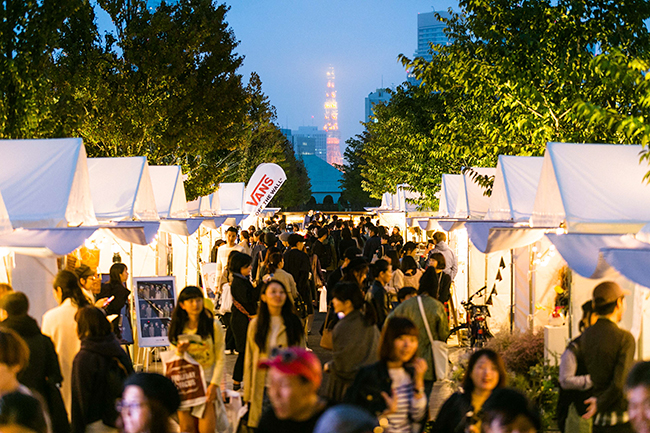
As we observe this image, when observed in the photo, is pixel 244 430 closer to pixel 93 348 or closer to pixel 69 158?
pixel 93 348

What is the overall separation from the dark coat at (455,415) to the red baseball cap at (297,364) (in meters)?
1.06

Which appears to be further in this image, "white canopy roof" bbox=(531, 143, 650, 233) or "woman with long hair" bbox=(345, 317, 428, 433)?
"white canopy roof" bbox=(531, 143, 650, 233)

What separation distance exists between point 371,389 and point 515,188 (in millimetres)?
9002

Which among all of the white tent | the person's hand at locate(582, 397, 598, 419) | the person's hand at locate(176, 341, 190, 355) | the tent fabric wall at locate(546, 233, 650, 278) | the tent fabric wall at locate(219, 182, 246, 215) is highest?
the tent fabric wall at locate(219, 182, 246, 215)

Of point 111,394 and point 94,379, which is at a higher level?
point 94,379

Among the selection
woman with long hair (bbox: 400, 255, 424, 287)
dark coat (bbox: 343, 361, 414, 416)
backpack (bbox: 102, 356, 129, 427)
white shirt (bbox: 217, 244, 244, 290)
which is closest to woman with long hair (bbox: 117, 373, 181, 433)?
dark coat (bbox: 343, 361, 414, 416)

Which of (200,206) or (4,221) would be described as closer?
(4,221)

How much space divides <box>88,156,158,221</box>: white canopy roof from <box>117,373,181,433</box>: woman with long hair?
33.0 feet

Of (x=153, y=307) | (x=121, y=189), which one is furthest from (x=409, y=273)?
(x=121, y=189)

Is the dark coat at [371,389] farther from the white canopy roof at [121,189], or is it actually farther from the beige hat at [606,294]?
the white canopy roof at [121,189]

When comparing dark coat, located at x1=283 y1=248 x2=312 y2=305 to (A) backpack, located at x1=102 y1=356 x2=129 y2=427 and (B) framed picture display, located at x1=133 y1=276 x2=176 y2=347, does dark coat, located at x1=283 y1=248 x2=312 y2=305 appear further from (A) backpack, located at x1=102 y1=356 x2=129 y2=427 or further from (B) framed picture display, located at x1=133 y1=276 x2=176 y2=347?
(A) backpack, located at x1=102 y1=356 x2=129 y2=427

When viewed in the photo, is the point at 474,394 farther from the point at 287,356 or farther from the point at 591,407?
the point at 591,407

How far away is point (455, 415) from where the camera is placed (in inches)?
166

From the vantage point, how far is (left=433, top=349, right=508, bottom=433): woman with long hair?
421 centimetres
